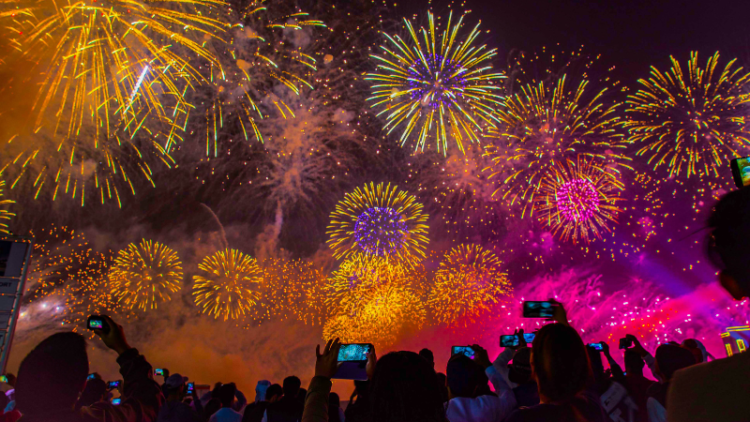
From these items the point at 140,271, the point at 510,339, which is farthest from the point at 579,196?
the point at 140,271

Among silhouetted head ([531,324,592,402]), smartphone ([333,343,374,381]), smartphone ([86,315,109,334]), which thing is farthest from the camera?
smartphone ([86,315,109,334])

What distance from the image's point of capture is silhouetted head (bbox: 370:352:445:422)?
2.08m

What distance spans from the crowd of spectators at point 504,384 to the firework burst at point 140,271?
29565 millimetres

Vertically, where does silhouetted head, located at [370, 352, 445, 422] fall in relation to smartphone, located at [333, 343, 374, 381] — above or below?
below

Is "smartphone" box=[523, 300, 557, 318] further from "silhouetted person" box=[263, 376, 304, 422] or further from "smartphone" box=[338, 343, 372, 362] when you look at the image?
"silhouetted person" box=[263, 376, 304, 422]

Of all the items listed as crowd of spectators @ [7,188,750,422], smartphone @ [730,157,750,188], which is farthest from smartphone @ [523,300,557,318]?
smartphone @ [730,157,750,188]

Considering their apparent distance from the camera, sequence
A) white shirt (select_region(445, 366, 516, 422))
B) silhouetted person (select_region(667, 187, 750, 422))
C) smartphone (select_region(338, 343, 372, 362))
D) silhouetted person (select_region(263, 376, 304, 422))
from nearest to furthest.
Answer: silhouetted person (select_region(667, 187, 750, 422))
white shirt (select_region(445, 366, 516, 422))
smartphone (select_region(338, 343, 372, 362))
silhouetted person (select_region(263, 376, 304, 422))

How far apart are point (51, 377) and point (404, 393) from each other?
2.53 meters

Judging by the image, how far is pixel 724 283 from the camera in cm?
150

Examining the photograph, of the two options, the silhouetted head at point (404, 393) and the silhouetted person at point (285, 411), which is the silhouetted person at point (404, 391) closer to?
the silhouetted head at point (404, 393)

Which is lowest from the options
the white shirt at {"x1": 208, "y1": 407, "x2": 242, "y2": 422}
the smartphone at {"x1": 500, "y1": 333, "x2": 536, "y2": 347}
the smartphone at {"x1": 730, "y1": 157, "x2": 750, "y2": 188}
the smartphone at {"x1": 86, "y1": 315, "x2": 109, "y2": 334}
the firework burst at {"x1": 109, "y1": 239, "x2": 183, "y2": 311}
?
the white shirt at {"x1": 208, "y1": 407, "x2": 242, "y2": 422}

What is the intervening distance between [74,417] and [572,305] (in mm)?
43607

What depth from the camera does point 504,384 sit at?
4.11 m

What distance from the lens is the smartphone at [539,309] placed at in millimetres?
4062
